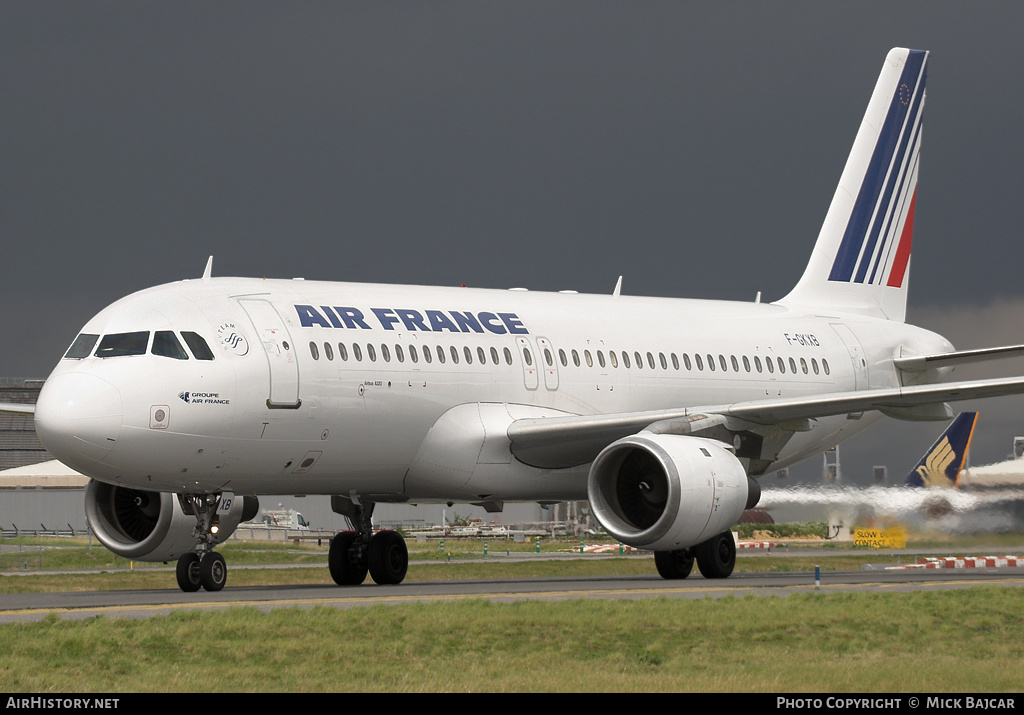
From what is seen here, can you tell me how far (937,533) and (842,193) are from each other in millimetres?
8303

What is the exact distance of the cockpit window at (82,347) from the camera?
71.3 feet

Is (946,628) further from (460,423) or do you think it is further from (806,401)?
(460,423)

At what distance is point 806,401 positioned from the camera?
81.8 ft

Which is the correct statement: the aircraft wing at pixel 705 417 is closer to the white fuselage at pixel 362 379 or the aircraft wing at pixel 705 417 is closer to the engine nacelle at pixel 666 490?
the engine nacelle at pixel 666 490

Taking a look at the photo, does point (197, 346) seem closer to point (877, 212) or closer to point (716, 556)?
point (716, 556)

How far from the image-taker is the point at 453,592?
22906 millimetres

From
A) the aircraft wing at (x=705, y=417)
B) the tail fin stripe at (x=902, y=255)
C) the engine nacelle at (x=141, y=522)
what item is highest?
the tail fin stripe at (x=902, y=255)

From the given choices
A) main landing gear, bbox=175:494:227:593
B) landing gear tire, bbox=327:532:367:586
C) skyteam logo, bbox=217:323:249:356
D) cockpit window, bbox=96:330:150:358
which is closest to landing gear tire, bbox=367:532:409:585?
landing gear tire, bbox=327:532:367:586

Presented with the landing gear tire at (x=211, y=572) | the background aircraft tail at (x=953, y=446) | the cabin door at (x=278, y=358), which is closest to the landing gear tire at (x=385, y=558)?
the landing gear tire at (x=211, y=572)

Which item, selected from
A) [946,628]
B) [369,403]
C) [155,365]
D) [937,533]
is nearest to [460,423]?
[369,403]

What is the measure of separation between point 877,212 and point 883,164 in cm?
119

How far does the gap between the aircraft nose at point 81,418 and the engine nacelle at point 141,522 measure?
10.5 feet

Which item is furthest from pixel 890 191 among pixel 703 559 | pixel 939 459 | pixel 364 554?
pixel 364 554

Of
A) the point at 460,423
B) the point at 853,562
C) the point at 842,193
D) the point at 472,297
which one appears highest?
the point at 842,193
